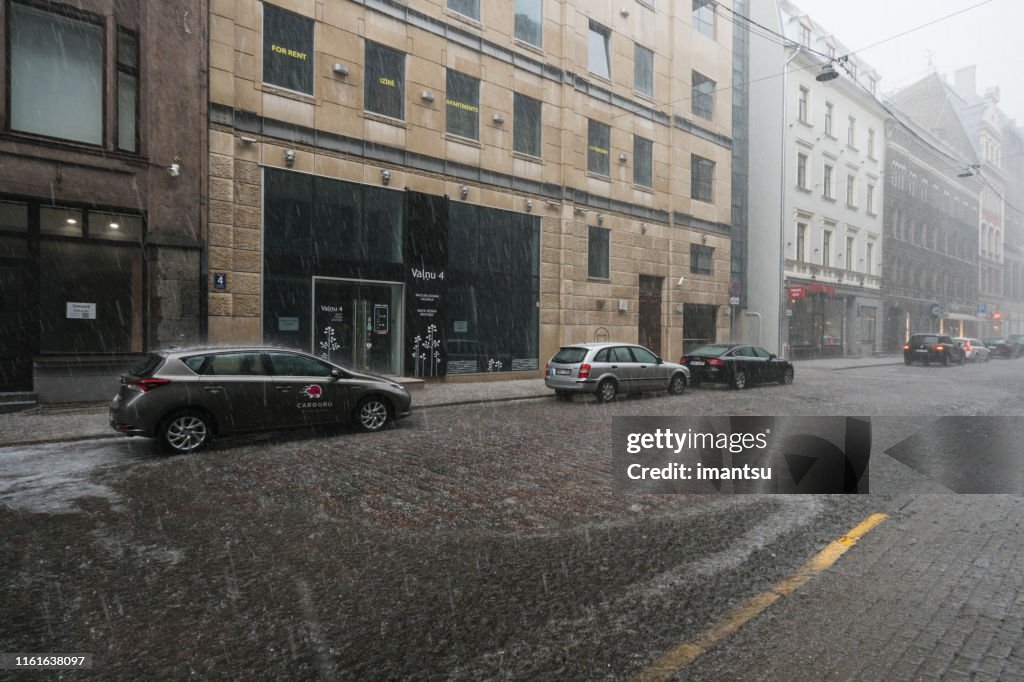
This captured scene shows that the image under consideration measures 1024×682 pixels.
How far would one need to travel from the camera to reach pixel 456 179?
18453 millimetres

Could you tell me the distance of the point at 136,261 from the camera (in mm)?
13203

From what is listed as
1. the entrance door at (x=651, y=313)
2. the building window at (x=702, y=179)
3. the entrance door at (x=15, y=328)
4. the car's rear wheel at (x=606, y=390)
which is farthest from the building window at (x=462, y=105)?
the building window at (x=702, y=179)

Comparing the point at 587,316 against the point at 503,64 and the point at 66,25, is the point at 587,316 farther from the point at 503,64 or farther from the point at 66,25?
the point at 66,25

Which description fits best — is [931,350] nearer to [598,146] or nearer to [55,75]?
[598,146]

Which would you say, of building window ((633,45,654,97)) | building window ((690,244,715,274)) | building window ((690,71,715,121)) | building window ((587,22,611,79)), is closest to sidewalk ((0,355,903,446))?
building window ((690,244,715,274))

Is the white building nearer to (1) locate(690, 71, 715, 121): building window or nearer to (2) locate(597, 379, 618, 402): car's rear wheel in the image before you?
(1) locate(690, 71, 715, 121): building window

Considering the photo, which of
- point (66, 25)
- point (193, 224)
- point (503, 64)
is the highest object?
point (503, 64)

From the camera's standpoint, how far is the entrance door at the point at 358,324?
15805 mm

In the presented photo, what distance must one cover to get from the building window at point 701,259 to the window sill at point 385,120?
14.2 m

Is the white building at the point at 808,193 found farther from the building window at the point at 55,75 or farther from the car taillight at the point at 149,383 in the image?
the car taillight at the point at 149,383

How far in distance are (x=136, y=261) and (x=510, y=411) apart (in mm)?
8537

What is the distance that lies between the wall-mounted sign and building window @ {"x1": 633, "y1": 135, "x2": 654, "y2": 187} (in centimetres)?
1820

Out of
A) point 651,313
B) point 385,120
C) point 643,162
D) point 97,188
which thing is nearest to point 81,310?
point 97,188

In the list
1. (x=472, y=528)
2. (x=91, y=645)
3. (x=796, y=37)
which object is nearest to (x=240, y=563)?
(x=91, y=645)
